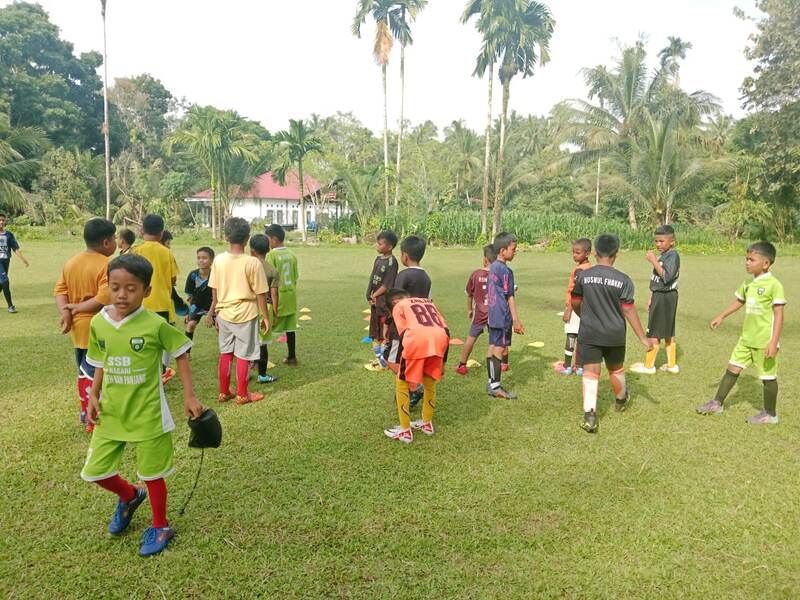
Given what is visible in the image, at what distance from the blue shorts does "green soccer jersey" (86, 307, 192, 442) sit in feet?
11.5

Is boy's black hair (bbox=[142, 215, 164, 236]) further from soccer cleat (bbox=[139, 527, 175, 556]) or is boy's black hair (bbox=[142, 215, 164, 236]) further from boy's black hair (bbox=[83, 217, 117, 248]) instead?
soccer cleat (bbox=[139, 527, 175, 556])

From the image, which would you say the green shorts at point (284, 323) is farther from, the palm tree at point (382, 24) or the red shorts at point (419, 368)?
the palm tree at point (382, 24)

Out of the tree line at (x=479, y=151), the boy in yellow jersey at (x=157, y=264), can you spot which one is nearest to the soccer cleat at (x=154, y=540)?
the boy in yellow jersey at (x=157, y=264)

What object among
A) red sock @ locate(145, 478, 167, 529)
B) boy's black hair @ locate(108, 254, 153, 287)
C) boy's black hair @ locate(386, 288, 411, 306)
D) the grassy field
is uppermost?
boy's black hair @ locate(108, 254, 153, 287)

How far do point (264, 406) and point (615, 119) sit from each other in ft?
127

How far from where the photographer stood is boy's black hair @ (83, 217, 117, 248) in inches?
172

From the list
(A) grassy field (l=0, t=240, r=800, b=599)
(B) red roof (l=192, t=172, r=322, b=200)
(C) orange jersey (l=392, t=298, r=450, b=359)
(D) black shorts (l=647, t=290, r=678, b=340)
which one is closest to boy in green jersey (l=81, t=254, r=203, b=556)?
(A) grassy field (l=0, t=240, r=800, b=599)

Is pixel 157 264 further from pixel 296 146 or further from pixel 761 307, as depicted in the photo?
pixel 296 146

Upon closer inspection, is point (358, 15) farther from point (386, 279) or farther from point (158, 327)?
point (158, 327)

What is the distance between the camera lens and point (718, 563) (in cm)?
309

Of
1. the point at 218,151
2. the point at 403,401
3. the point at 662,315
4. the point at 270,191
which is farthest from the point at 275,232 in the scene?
the point at 270,191

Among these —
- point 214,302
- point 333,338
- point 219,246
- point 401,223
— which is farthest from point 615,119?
point 214,302

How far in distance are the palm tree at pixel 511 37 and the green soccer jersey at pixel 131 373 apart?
29.6m

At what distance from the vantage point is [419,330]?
14.5 ft
